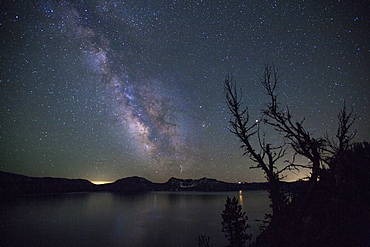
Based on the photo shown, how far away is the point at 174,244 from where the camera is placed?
37.8 meters

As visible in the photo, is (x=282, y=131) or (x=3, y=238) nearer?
(x=282, y=131)

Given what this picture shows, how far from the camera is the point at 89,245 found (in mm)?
38688

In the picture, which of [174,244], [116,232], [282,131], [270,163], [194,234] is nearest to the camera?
[282,131]

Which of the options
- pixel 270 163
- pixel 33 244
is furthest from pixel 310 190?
pixel 33 244

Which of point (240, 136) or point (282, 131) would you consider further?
point (240, 136)

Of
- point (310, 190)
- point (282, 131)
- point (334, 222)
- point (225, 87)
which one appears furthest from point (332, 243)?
point (225, 87)

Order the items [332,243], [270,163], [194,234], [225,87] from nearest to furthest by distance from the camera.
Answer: [332,243]
[270,163]
[225,87]
[194,234]

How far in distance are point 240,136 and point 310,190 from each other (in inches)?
99.4

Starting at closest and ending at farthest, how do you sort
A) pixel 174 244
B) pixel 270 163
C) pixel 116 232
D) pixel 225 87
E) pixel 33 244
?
pixel 270 163 < pixel 225 87 < pixel 174 244 < pixel 33 244 < pixel 116 232

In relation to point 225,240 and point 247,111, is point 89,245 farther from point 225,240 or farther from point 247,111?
point 247,111

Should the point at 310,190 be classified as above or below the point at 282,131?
below

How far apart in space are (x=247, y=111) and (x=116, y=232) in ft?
188

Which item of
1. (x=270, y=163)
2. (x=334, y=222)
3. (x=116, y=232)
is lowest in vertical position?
(x=116, y=232)

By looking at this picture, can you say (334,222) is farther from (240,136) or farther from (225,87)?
(225,87)
